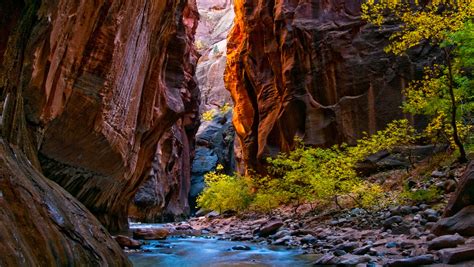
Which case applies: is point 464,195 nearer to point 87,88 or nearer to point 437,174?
point 437,174

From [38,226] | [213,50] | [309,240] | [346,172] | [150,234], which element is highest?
[213,50]

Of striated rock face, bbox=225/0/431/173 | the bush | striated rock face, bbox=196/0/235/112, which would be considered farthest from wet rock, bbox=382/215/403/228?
striated rock face, bbox=196/0/235/112

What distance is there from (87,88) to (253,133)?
82.8ft

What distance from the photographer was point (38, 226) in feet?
16.1

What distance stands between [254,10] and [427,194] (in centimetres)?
2510

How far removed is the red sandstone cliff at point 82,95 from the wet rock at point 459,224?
6.92 meters

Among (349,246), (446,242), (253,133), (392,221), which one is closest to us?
(446,242)

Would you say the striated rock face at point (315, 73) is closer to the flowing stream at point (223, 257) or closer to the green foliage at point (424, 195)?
the green foliage at point (424, 195)

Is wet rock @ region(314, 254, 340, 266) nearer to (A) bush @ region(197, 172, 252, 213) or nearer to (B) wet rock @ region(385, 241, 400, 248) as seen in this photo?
(B) wet rock @ region(385, 241, 400, 248)

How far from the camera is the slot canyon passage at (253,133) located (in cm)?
621

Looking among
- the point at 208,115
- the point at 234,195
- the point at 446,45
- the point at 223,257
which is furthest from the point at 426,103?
the point at 208,115

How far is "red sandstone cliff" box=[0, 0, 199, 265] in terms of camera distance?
5.91 meters

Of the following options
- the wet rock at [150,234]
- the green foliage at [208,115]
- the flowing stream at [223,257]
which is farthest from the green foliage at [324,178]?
the green foliage at [208,115]

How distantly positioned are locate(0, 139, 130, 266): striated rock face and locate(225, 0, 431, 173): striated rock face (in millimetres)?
20839
